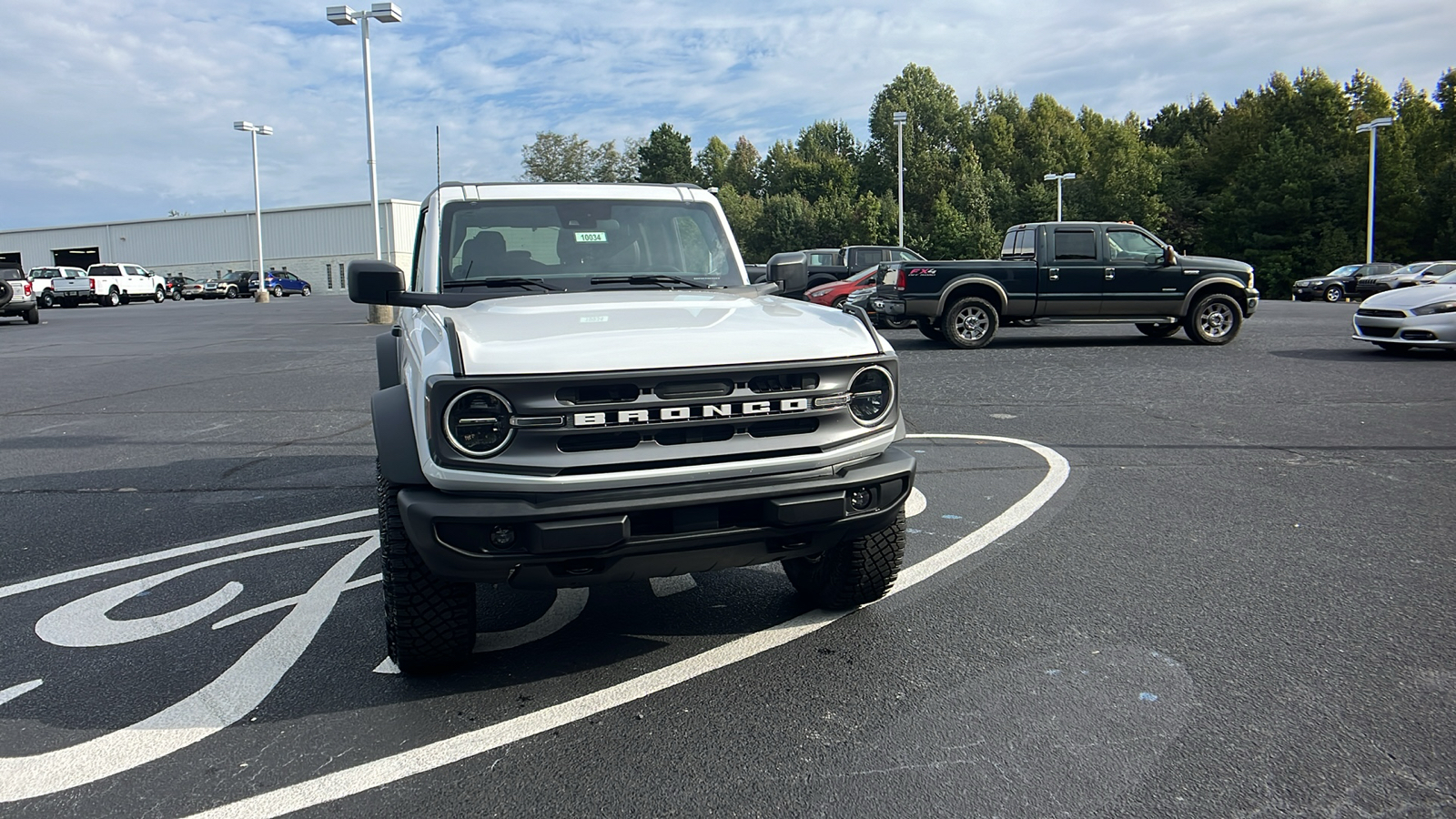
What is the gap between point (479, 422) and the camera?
121 inches

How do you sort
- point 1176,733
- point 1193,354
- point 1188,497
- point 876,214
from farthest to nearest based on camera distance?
1. point 876,214
2. point 1193,354
3. point 1188,497
4. point 1176,733

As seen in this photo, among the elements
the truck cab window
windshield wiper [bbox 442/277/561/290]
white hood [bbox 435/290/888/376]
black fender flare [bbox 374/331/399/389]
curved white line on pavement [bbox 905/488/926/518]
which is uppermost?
the truck cab window

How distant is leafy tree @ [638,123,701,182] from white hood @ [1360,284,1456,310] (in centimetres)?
10306

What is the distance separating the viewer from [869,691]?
3387mm

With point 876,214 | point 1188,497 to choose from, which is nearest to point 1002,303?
point 1188,497

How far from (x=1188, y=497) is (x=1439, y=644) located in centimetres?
240


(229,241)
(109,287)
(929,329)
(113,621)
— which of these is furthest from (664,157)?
(113,621)

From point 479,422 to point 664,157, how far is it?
115 meters

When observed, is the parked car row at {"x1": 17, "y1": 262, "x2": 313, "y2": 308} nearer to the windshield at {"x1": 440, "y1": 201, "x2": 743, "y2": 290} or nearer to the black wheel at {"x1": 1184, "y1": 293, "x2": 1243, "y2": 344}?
the black wheel at {"x1": 1184, "y1": 293, "x2": 1243, "y2": 344}

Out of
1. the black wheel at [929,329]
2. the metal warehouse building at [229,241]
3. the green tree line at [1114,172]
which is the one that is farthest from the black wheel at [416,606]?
the metal warehouse building at [229,241]

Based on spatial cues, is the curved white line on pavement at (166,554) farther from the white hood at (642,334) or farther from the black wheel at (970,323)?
the black wheel at (970,323)

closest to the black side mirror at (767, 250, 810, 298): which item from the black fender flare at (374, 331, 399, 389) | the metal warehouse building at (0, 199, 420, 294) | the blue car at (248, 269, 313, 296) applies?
the black fender flare at (374, 331, 399, 389)

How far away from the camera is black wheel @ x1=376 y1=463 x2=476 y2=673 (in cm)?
336

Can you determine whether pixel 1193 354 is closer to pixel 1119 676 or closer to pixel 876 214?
pixel 1119 676
